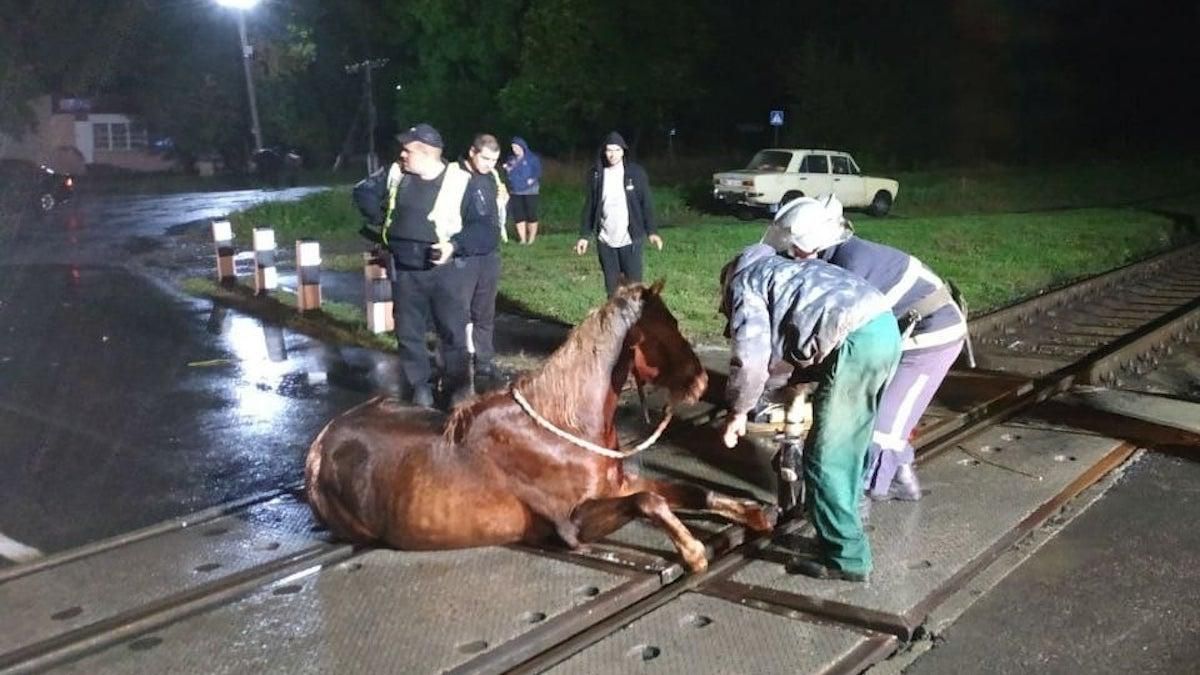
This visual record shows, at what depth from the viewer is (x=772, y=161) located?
97.2ft

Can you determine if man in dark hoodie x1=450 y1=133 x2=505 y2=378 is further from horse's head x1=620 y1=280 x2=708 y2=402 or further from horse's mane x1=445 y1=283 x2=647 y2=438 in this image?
horse's head x1=620 y1=280 x2=708 y2=402

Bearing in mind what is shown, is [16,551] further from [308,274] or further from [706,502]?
[308,274]

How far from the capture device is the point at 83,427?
27.7ft

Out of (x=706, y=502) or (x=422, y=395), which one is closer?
(x=706, y=502)

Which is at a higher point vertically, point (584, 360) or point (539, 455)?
point (584, 360)

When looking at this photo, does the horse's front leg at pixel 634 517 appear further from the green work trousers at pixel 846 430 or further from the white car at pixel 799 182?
the white car at pixel 799 182

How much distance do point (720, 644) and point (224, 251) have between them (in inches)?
493

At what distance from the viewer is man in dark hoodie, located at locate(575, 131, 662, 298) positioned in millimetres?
10148

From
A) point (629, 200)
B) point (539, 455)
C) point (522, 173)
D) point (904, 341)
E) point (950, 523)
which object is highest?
point (522, 173)

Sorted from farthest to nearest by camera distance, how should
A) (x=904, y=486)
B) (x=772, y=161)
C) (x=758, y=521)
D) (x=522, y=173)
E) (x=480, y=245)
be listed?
(x=772, y=161) → (x=522, y=173) → (x=480, y=245) → (x=904, y=486) → (x=758, y=521)

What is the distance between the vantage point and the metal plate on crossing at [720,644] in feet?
14.2

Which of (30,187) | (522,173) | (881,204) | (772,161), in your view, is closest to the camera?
(522,173)

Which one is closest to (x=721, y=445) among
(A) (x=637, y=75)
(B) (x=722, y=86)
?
(A) (x=637, y=75)

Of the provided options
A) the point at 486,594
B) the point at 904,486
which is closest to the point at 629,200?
the point at 904,486
